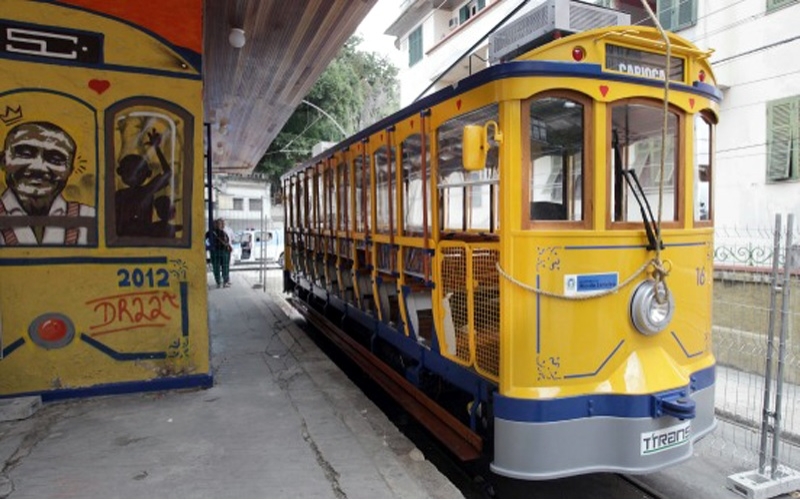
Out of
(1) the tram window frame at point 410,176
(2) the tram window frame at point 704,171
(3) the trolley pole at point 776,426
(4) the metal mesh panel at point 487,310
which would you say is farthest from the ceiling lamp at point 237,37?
(3) the trolley pole at point 776,426

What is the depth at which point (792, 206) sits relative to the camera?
7.59 metres

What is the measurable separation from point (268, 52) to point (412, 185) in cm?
460

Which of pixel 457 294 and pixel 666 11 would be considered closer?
pixel 457 294

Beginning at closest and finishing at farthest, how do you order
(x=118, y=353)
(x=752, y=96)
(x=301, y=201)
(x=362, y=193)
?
1. (x=118, y=353)
2. (x=362, y=193)
3. (x=752, y=96)
4. (x=301, y=201)

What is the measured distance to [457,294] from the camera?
412 cm

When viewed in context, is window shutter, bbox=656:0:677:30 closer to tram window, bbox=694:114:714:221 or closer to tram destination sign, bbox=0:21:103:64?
tram window, bbox=694:114:714:221

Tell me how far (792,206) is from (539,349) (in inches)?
249

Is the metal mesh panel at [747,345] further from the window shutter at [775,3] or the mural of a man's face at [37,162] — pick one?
the mural of a man's face at [37,162]

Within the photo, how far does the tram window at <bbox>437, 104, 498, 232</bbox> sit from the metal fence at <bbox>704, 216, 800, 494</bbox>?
2.28m

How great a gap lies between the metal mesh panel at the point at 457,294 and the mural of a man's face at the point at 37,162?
10.6 ft

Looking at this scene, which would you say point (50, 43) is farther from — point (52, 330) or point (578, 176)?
point (578, 176)

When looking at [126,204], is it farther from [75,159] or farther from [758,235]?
[758,235]

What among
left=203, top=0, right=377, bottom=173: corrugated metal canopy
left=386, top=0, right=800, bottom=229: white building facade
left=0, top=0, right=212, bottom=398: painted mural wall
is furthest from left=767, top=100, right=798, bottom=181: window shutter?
left=0, top=0, right=212, bottom=398: painted mural wall

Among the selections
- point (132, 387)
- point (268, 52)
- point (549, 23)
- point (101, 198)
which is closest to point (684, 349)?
point (549, 23)
